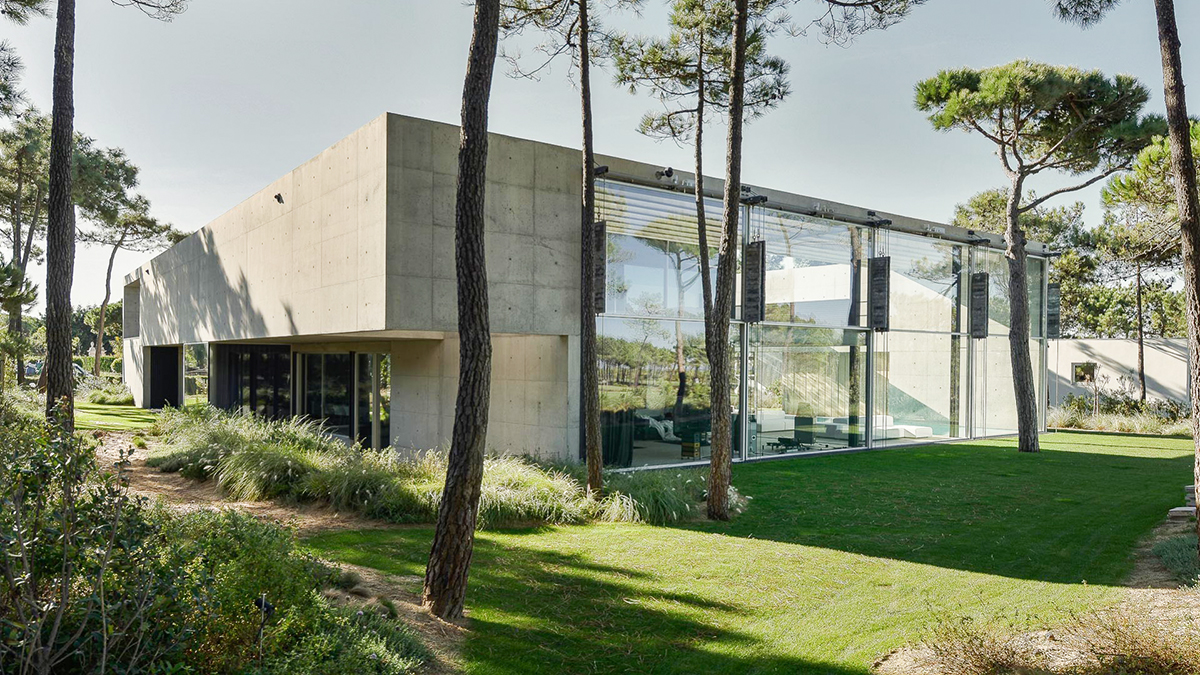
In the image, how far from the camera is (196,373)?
23438mm

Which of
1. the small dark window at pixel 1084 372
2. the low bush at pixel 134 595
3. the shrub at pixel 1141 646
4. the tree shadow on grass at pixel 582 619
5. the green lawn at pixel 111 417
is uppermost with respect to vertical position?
the small dark window at pixel 1084 372

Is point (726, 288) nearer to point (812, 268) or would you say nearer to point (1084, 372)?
point (812, 268)

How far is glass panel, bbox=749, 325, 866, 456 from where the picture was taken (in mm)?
15117

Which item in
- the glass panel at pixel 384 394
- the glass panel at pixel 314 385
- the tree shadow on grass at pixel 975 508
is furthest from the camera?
the glass panel at pixel 314 385

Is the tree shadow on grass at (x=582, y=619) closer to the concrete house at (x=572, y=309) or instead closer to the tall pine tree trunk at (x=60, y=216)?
the concrete house at (x=572, y=309)

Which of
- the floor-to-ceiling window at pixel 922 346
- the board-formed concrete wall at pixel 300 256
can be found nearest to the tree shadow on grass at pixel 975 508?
the floor-to-ceiling window at pixel 922 346

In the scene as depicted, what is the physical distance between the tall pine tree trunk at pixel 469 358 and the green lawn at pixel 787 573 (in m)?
0.46

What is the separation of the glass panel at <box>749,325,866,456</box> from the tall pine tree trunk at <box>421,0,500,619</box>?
10.2 metres

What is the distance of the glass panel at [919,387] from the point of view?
696 inches

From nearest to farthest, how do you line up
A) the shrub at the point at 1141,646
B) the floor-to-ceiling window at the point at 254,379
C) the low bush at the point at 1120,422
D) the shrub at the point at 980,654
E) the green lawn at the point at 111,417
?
the shrub at the point at 1141,646 → the shrub at the point at 980,654 → the green lawn at the point at 111,417 → the floor-to-ceiling window at the point at 254,379 → the low bush at the point at 1120,422

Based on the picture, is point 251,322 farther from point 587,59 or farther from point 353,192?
point 587,59

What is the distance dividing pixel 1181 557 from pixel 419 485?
776 centimetres

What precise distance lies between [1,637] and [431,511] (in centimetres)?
595

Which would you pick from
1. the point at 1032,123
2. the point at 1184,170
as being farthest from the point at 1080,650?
the point at 1032,123
